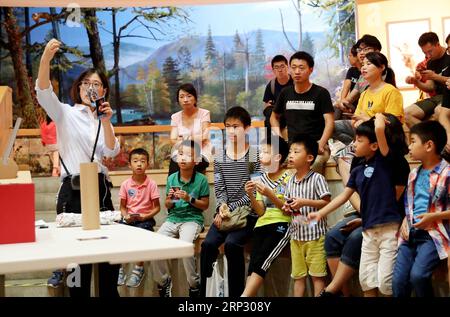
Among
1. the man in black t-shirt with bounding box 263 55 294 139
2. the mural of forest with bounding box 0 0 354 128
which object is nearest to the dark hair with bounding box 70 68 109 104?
the man in black t-shirt with bounding box 263 55 294 139

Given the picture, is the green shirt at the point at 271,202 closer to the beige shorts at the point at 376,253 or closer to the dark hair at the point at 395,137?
the beige shorts at the point at 376,253

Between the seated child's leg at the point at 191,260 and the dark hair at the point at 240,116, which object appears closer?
the seated child's leg at the point at 191,260

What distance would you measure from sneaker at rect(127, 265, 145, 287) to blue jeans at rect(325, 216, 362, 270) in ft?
4.18

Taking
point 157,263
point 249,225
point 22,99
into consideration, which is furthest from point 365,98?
point 22,99

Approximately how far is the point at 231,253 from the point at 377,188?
94cm

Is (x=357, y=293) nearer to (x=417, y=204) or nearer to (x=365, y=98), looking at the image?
(x=417, y=204)

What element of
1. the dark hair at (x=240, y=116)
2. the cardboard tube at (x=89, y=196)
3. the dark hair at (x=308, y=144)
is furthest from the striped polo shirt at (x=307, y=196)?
the cardboard tube at (x=89, y=196)

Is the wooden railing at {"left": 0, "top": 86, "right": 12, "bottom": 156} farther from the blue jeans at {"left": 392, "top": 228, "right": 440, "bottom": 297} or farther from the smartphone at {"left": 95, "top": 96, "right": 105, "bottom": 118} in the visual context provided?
the blue jeans at {"left": 392, "top": 228, "right": 440, "bottom": 297}

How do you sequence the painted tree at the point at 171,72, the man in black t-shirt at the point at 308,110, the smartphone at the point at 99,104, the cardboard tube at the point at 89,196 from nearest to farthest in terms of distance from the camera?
1. the cardboard tube at the point at 89,196
2. the smartphone at the point at 99,104
3. the man in black t-shirt at the point at 308,110
4. the painted tree at the point at 171,72

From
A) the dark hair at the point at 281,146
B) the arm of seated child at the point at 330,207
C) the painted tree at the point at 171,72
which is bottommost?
the arm of seated child at the point at 330,207

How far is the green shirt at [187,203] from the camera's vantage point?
447cm

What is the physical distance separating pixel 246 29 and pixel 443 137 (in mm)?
5106

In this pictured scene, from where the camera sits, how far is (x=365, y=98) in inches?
175

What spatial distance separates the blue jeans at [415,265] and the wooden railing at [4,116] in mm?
1969
